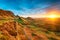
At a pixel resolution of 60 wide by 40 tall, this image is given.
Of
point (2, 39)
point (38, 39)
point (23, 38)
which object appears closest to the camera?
point (2, 39)

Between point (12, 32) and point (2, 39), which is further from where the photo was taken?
point (12, 32)

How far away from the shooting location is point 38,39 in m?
38.1

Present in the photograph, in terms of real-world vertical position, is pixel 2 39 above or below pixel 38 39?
above

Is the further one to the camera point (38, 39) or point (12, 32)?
point (38, 39)

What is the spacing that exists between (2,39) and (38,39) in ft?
61.9

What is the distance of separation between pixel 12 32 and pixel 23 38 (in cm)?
395

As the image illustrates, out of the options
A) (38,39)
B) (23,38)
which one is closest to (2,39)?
(23,38)

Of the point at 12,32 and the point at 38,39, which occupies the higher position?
the point at 12,32

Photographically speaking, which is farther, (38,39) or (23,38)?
(38,39)

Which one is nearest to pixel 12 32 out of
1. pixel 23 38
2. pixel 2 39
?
pixel 23 38

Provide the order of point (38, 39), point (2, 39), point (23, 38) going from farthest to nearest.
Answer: point (38, 39) → point (23, 38) → point (2, 39)

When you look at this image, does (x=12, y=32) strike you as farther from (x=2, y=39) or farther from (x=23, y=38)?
(x=2, y=39)

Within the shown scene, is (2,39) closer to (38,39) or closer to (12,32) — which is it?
(12,32)

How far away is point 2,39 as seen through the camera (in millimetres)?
21719
